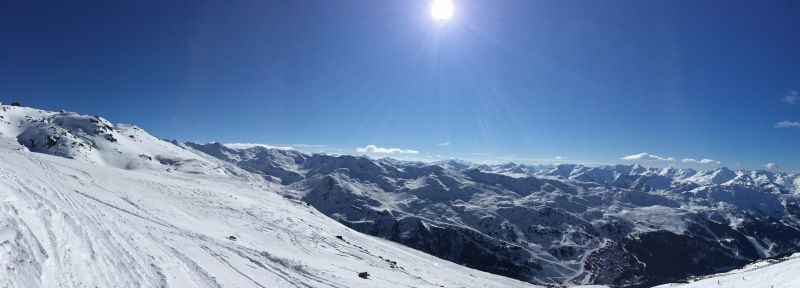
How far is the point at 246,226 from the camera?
41938 millimetres

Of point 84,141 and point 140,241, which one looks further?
point 84,141

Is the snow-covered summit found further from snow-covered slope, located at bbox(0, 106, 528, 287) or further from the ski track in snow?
the ski track in snow

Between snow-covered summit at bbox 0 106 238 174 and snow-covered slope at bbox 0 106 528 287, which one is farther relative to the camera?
snow-covered summit at bbox 0 106 238 174

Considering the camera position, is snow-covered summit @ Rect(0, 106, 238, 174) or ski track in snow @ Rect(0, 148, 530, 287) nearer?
ski track in snow @ Rect(0, 148, 530, 287)

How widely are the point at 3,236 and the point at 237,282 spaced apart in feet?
33.5

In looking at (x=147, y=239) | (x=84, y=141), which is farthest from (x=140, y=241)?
(x=84, y=141)

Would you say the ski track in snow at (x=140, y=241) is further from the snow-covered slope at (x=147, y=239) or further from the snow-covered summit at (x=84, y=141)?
the snow-covered summit at (x=84, y=141)

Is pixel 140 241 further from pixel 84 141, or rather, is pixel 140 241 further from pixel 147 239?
pixel 84 141

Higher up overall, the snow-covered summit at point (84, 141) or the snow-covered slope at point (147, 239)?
the snow-covered summit at point (84, 141)

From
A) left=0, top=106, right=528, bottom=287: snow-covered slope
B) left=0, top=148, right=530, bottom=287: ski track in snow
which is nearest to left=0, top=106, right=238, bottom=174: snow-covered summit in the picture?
left=0, top=106, right=528, bottom=287: snow-covered slope

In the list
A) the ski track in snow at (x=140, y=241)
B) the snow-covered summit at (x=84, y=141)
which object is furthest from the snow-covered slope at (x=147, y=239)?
the snow-covered summit at (x=84, y=141)

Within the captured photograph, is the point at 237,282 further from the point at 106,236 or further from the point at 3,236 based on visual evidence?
the point at 3,236

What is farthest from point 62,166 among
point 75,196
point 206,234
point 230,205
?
point 206,234

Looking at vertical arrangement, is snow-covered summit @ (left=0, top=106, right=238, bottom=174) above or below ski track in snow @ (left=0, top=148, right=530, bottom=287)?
above
